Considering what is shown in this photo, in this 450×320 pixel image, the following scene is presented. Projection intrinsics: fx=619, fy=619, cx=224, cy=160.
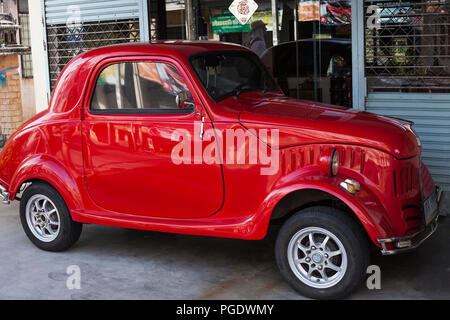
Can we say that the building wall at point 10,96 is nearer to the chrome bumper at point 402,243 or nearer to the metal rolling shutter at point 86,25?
the metal rolling shutter at point 86,25

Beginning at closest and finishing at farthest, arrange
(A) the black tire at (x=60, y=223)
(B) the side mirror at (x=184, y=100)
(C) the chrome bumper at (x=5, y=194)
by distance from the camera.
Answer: (B) the side mirror at (x=184, y=100) → (A) the black tire at (x=60, y=223) → (C) the chrome bumper at (x=5, y=194)

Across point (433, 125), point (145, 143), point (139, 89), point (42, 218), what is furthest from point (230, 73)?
point (433, 125)

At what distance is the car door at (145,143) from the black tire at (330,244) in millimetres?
655

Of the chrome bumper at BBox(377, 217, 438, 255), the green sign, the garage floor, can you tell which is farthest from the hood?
the green sign

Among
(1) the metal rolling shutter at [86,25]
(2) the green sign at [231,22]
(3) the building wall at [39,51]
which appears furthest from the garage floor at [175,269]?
(3) the building wall at [39,51]

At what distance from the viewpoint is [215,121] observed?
482 centimetres

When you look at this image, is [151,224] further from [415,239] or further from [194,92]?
[415,239]

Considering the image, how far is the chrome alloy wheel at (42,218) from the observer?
226 inches

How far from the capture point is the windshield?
5.09 m

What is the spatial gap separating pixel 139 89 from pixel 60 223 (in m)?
1.47

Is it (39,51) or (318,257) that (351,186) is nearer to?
(318,257)

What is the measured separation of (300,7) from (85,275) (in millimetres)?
4240

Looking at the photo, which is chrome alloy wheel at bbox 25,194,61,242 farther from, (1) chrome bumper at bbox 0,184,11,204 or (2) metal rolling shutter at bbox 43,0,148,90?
(2) metal rolling shutter at bbox 43,0,148,90

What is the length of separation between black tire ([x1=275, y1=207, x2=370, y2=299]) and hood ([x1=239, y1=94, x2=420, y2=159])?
0.52 metres
